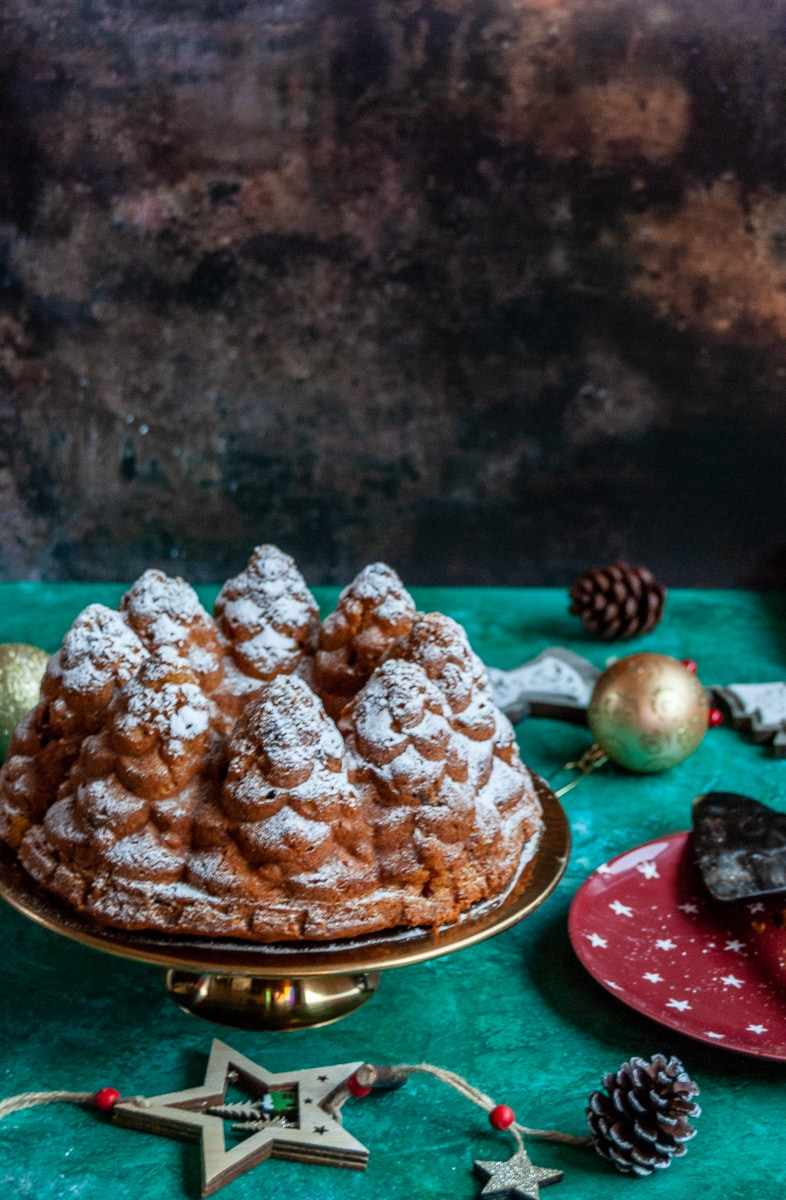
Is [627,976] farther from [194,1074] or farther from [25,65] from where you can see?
[25,65]

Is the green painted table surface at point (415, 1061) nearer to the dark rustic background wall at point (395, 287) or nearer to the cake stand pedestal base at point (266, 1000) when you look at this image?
the cake stand pedestal base at point (266, 1000)

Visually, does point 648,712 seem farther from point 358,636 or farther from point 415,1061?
point 415,1061

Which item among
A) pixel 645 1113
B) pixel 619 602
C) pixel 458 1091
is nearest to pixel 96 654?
pixel 458 1091

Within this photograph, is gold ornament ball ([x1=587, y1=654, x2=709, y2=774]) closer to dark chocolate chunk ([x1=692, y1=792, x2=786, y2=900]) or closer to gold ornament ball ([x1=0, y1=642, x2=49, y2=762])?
dark chocolate chunk ([x1=692, y1=792, x2=786, y2=900])

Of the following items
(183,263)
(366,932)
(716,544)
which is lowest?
(716,544)

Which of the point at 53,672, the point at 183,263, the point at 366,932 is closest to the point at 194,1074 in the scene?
the point at 366,932

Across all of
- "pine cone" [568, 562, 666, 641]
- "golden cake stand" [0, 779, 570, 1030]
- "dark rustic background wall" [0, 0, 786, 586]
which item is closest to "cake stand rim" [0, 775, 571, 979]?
"golden cake stand" [0, 779, 570, 1030]

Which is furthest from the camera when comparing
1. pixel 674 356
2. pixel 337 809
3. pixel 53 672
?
pixel 674 356
